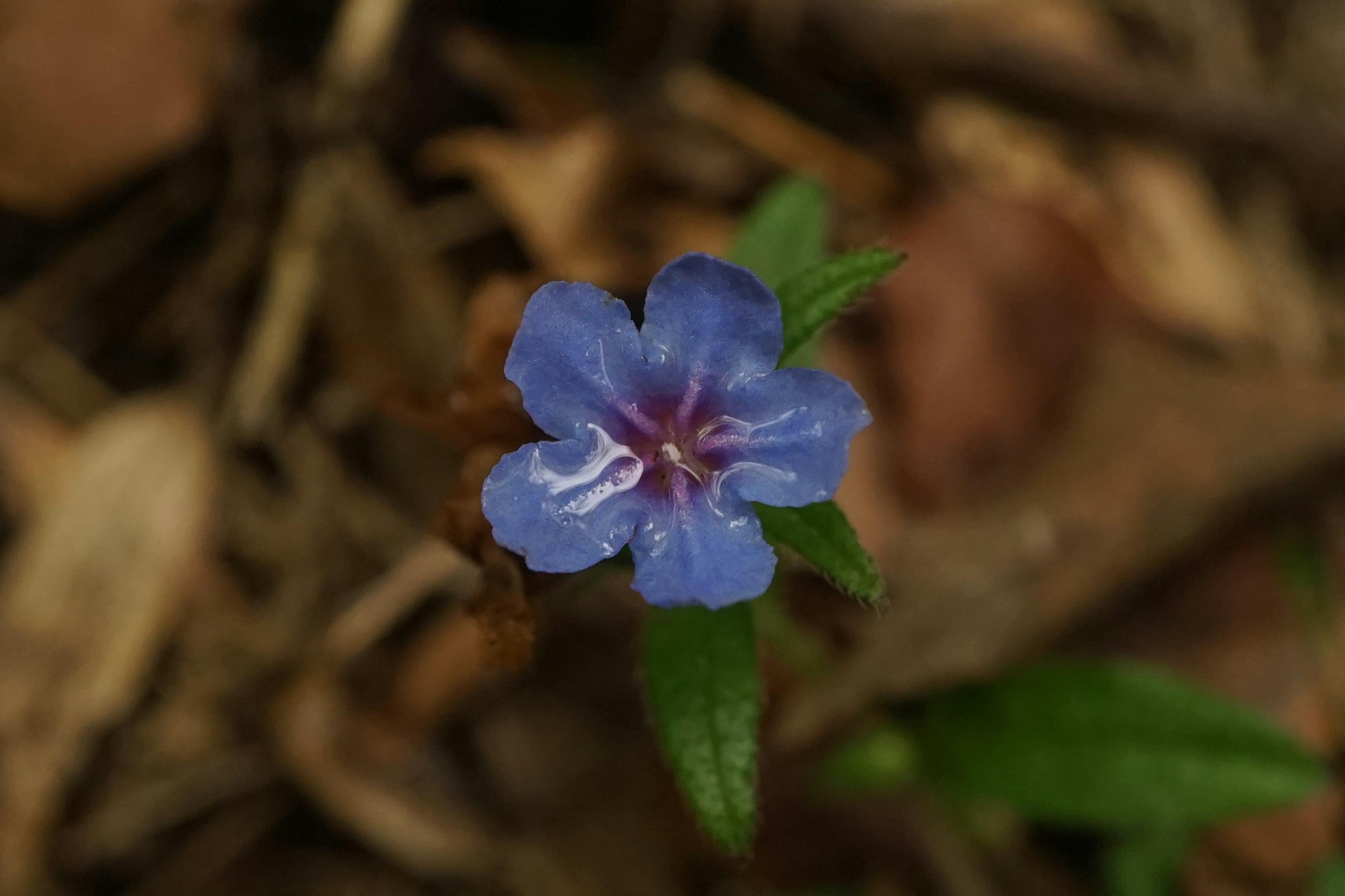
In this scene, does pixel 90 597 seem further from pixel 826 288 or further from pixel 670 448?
pixel 826 288

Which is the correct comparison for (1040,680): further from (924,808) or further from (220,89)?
(220,89)

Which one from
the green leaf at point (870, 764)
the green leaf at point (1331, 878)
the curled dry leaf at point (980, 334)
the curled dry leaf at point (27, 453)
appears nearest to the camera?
the green leaf at point (1331, 878)

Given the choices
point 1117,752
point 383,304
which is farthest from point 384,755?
point 1117,752

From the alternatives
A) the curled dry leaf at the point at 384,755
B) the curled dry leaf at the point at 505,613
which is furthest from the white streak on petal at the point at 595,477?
the curled dry leaf at the point at 384,755

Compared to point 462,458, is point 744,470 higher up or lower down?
higher up

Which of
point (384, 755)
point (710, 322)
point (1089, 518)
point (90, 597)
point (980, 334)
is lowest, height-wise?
point (384, 755)

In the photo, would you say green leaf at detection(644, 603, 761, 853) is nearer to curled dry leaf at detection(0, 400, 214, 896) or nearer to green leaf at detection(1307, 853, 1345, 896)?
curled dry leaf at detection(0, 400, 214, 896)

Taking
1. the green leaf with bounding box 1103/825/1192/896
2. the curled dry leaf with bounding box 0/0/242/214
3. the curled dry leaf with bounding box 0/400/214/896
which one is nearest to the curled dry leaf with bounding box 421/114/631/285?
the curled dry leaf with bounding box 0/0/242/214

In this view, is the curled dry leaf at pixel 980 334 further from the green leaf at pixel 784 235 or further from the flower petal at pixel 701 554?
the flower petal at pixel 701 554
